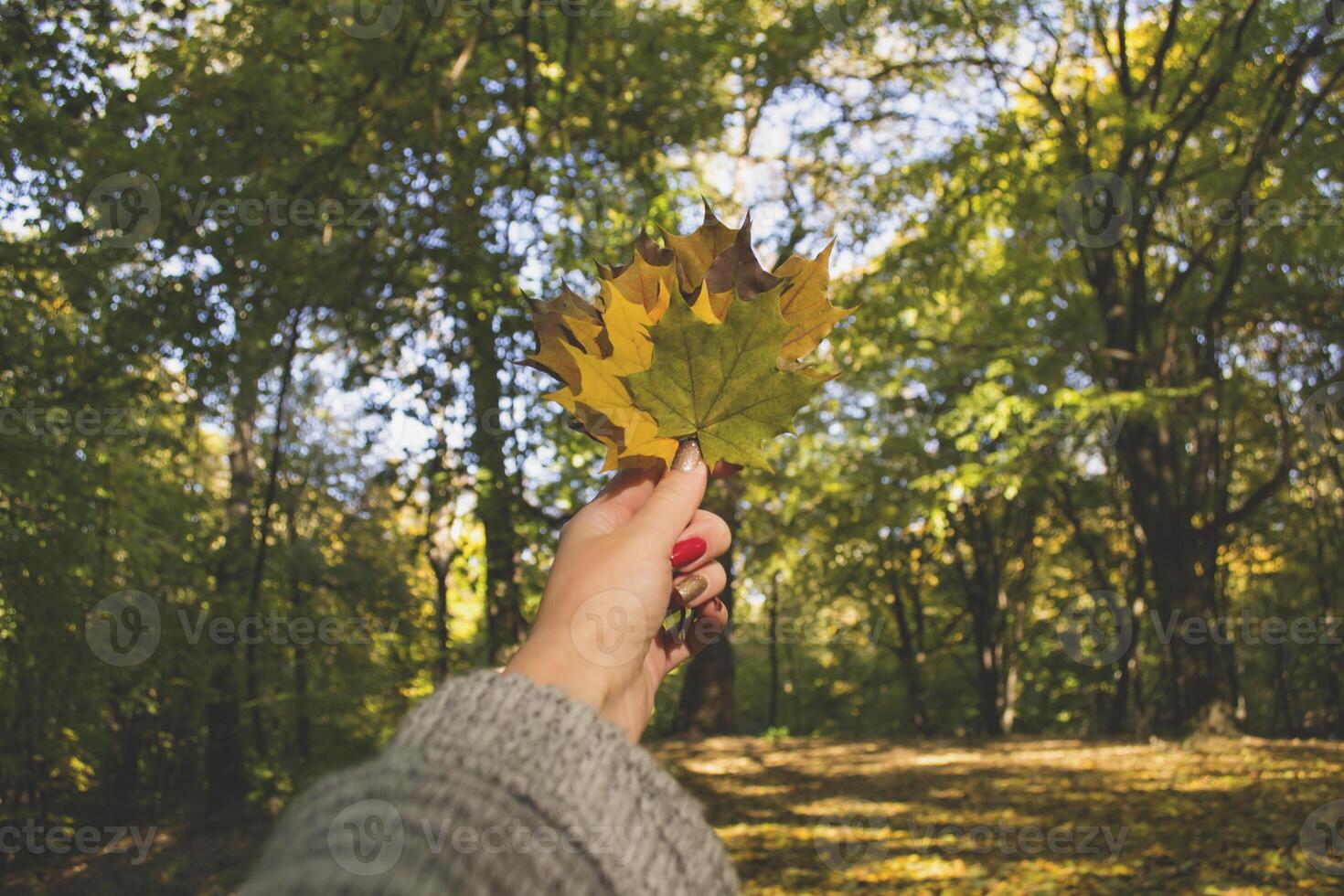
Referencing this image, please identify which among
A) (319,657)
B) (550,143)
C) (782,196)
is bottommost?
(319,657)

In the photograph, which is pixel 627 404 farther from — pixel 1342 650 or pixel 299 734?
pixel 1342 650

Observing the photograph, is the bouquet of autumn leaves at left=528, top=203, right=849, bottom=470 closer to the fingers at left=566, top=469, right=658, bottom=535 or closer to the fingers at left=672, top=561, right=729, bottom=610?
the fingers at left=566, top=469, right=658, bottom=535

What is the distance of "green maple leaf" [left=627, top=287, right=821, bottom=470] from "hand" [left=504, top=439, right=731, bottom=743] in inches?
3.2

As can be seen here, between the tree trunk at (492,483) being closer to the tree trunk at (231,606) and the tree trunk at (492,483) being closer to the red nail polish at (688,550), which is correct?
the tree trunk at (231,606)

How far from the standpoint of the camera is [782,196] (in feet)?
47.2

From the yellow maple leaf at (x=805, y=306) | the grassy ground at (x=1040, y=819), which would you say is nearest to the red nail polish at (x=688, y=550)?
the yellow maple leaf at (x=805, y=306)

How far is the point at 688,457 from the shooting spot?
5.66 ft

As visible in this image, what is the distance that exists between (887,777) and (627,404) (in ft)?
36.2

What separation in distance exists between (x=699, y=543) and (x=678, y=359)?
1.12 feet

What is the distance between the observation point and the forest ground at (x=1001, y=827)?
7.02 m

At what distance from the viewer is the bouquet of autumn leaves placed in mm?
1724

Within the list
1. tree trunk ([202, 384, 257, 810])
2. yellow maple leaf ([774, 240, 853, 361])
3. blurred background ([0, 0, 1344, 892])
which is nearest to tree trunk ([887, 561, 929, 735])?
blurred background ([0, 0, 1344, 892])

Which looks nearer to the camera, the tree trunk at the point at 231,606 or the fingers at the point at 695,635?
the fingers at the point at 695,635

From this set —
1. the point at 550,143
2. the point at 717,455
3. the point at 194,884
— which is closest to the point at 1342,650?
the point at 550,143
